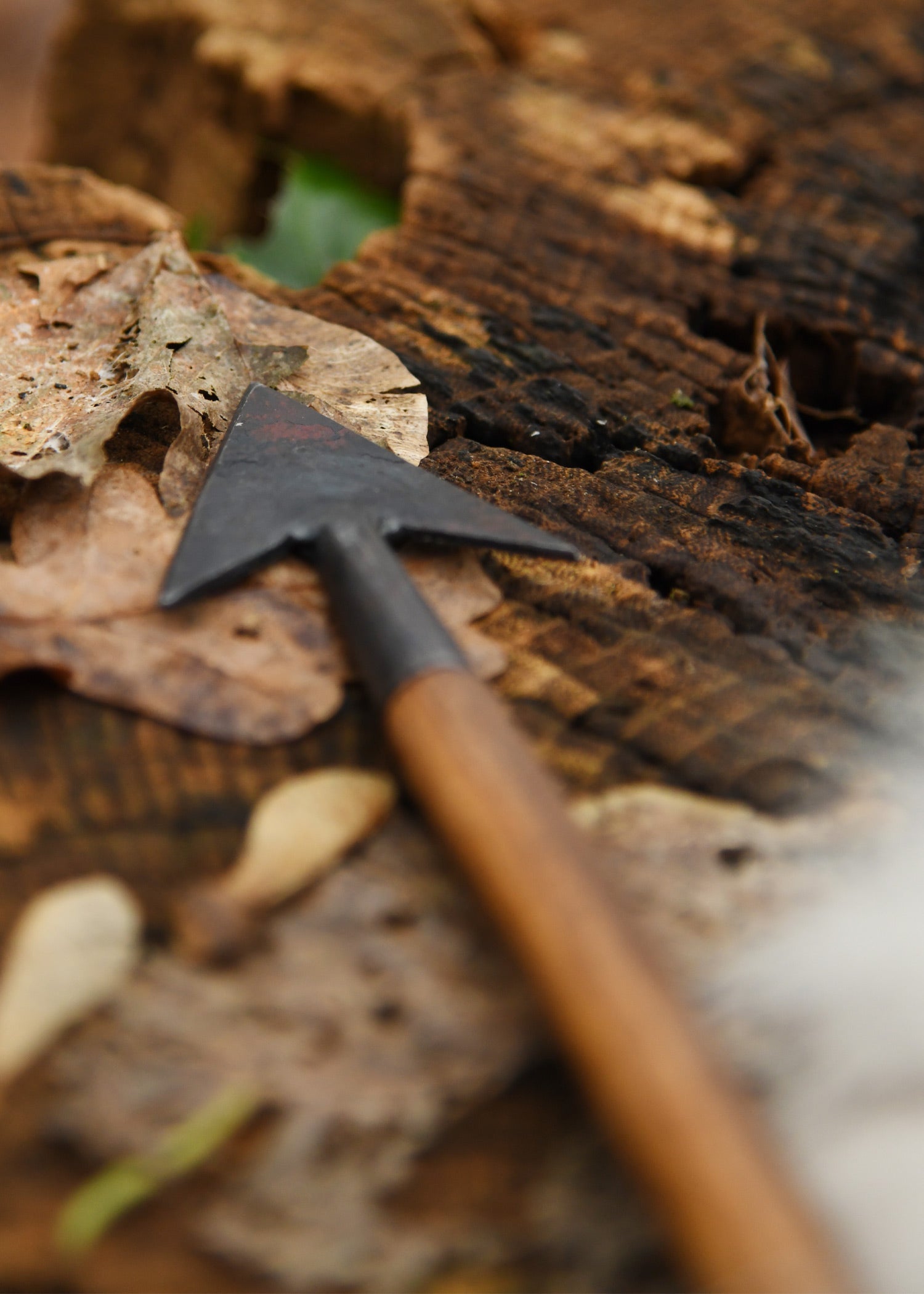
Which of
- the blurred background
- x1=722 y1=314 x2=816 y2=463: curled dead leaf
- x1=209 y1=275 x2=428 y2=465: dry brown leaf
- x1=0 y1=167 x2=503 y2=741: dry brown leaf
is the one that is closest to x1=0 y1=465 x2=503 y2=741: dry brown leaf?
x1=0 y1=167 x2=503 y2=741: dry brown leaf

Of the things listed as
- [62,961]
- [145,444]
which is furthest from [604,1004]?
[145,444]

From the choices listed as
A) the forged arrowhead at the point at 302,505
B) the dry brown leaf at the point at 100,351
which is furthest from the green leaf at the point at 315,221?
the forged arrowhead at the point at 302,505

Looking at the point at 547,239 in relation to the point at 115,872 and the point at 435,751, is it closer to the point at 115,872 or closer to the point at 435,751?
the point at 435,751

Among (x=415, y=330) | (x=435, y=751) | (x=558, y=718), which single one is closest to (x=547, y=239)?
(x=415, y=330)

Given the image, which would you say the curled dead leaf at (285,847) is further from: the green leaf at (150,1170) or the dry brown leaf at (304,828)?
the green leaf at (150,1170)

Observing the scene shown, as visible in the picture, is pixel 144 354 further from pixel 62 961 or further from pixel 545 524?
pixel 62 961

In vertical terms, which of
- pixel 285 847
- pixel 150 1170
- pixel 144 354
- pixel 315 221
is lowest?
pixel 150 1170

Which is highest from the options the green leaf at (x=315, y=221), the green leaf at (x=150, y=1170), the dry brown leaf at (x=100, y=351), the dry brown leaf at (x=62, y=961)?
the green leaf at (x=315, y=221)
